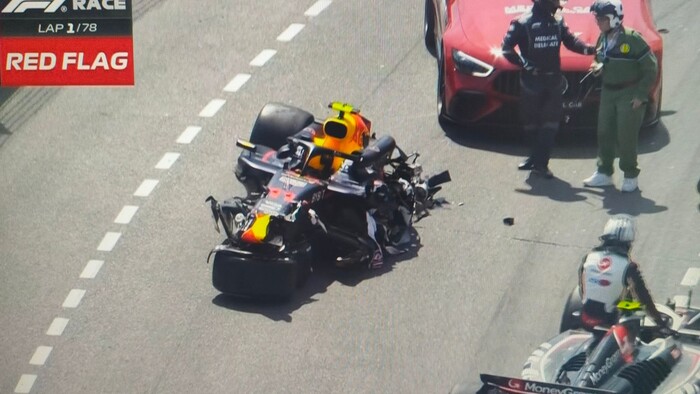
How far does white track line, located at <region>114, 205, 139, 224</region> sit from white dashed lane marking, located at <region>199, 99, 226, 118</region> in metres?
2.31

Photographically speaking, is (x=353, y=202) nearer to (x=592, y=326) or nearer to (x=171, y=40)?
(x=592, y=326)

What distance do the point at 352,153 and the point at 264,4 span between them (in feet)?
21.0

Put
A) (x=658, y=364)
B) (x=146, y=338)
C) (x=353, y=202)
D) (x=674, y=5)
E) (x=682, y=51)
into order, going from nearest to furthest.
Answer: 1. (x=658, y=364)
2. (x=146, y=338)
3. (x=353, y=202)
4. (x=682, y=51)
5. (x=674, y=5)

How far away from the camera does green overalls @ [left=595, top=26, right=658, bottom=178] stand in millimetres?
16891

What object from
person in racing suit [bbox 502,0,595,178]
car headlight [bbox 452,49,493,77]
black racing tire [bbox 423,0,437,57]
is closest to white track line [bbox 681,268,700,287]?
person in racing suit [bbox 502,0,595,178]

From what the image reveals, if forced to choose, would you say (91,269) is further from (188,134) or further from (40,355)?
(188,134)

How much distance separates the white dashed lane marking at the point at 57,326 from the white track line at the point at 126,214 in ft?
6.43

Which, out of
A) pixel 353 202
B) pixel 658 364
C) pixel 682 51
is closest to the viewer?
pixel 658 364

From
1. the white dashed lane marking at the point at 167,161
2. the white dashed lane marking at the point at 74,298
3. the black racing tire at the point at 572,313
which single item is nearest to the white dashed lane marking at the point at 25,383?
the white dashed lane marking at the point at 74,298

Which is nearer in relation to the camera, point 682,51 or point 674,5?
point 682,51

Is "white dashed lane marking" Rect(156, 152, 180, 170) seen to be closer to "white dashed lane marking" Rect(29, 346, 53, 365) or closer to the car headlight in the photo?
the car headlight

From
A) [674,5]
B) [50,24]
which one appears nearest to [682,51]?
[674,5]

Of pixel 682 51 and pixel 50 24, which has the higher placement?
pixel 50 24

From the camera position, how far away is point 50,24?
16.2 meters
